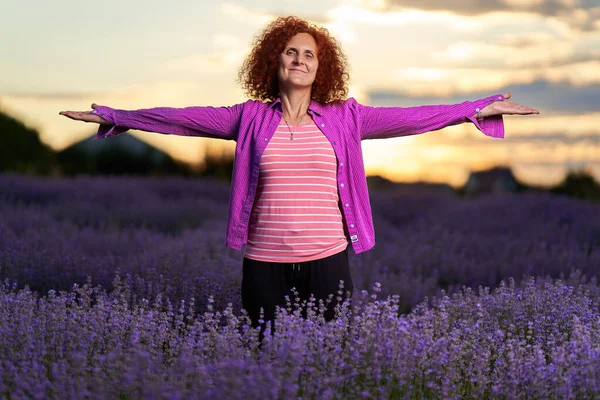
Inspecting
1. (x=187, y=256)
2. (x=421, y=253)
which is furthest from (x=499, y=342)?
(x=421, y=253)

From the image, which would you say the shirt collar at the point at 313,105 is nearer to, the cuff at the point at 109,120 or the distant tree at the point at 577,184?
the cuff at the point at 109,120

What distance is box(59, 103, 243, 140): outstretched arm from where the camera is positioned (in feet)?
12.3

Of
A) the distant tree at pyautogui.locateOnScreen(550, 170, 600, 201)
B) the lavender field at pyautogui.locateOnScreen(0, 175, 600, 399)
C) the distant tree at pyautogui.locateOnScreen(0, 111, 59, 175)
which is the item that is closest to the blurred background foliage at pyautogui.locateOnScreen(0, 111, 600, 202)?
the distant tree at pyautogui.locateOnScreen(0, 111, 59, 175)

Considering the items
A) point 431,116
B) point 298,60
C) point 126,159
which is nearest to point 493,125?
point 431,116

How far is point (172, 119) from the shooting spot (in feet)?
12.3

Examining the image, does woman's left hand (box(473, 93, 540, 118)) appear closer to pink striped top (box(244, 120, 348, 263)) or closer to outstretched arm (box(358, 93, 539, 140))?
outstretched arm (box(358, 93, 539, 140))

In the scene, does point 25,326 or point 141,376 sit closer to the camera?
point 141,376

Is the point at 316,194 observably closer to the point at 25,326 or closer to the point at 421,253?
the point at 25,326

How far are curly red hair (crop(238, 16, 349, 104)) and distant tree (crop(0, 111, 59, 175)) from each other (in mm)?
16548

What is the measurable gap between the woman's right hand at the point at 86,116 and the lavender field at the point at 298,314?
0.81 metres

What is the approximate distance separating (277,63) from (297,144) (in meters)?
0.53

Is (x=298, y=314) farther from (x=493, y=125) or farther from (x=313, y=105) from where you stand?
(x=493, y=125)

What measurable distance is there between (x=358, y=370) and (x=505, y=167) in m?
15.4

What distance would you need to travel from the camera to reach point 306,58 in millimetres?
3721
